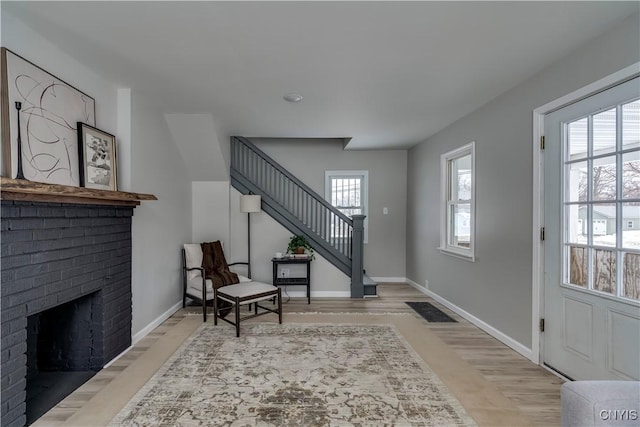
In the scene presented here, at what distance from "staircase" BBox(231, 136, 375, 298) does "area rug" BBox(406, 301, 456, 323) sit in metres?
0.73

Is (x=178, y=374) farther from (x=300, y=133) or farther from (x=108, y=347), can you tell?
(x=300, y=133)

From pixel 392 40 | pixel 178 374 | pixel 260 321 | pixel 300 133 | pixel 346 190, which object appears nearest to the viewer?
pixel 392 40

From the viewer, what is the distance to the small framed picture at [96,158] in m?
2.46

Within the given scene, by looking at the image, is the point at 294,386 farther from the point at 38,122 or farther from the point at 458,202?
the point at 458,202

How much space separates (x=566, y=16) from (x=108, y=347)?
13.6 ft

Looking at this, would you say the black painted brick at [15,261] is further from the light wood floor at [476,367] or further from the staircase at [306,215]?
the staircase at [306,215]

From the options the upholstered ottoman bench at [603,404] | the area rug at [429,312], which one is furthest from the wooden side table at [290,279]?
the upholstered ottoman bench at [603,404]

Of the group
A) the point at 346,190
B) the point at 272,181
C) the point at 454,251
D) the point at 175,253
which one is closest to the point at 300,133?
the point at 272,181

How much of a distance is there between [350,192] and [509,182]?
329 cm

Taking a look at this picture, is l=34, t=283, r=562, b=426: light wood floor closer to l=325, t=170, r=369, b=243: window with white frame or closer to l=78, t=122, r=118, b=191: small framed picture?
l=78, t=122, r=118, b=191: small framed picture

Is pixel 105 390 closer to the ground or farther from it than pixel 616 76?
closer to the ground

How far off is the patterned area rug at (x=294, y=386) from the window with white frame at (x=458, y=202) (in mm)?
1660

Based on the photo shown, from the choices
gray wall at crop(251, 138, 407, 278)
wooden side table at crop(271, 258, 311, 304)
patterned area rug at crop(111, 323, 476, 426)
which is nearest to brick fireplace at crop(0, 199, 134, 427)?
patterned area rug at crop(111, 323, 476, 426)

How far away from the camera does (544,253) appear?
8.90 feet
